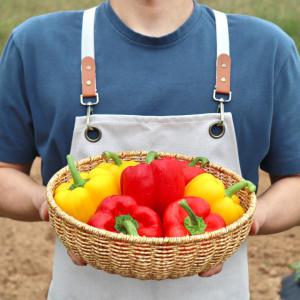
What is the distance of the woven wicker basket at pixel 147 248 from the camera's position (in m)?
1.41

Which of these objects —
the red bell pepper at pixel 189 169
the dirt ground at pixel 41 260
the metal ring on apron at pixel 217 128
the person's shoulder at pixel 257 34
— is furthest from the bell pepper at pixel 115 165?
the dirt ground at pixel 41 260

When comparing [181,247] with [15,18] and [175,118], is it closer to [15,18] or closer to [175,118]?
[175,118]

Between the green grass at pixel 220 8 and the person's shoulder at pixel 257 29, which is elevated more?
the person's shoulder at pixel 257 29

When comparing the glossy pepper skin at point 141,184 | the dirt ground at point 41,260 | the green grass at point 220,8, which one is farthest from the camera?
the green grass at point 220,8

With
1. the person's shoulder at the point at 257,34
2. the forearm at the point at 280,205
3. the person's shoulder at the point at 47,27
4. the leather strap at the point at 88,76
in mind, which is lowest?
the forearm at the point at 280,205

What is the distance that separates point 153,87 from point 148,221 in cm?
40

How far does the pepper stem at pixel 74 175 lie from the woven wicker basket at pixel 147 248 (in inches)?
2.7

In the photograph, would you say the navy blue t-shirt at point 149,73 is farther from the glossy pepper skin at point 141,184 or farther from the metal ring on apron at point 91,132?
the glossy pepper skin at point 141,184

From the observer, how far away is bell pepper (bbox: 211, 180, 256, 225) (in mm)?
1571

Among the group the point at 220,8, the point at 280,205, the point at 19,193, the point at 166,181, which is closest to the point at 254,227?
the point at 280,205

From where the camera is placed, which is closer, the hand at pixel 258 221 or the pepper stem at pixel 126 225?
the pepper stem at pixel 126 225

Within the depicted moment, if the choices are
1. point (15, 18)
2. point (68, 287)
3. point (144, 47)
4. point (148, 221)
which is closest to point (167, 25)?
point (144, 47)

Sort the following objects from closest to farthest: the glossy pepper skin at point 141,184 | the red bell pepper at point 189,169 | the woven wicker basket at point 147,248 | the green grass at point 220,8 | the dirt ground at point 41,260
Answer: the woven wicker basket at point 147,248 < the glossy pepper skin at point 141,184 < the red bell pepper at point 189,169 < the dirt ground at point 41,260 < the green grass at point 220,8

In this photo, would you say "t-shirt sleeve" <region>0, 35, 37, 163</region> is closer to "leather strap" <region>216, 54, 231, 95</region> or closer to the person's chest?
the person's chest
